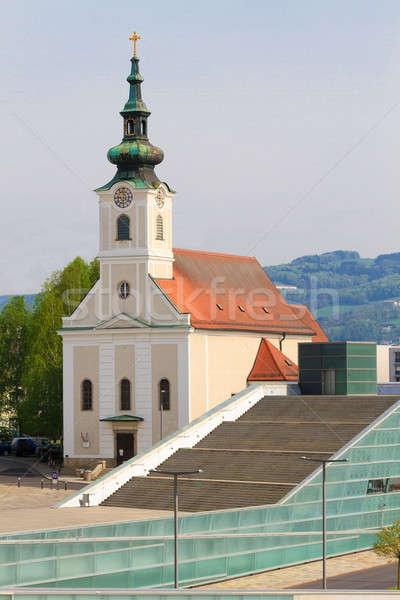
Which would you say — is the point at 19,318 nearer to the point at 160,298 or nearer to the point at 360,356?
the point at 160,298

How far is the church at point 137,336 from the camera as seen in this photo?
85688 mm

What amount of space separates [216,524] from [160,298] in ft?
116

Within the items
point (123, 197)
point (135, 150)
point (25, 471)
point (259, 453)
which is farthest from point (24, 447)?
point (259, 453)

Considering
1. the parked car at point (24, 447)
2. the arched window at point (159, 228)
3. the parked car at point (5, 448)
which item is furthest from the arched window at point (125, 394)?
the parked car at point (5, 448)

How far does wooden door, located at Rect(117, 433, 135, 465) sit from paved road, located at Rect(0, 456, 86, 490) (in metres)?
5.24

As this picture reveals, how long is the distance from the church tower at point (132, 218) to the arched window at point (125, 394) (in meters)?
4.90

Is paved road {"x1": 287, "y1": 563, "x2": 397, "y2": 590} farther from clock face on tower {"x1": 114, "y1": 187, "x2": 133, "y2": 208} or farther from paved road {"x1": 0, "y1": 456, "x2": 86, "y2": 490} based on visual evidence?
clock face on tower {"x1": 114, "y1": 187, "x2": 133, "y2": 208}

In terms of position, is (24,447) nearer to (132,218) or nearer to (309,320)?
(309,320)

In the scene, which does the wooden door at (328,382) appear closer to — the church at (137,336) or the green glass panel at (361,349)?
the green glass panel at (361,349)

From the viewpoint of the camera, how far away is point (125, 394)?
285 ft

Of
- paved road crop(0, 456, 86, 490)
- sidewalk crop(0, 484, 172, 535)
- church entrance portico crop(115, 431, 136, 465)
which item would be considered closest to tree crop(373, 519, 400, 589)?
sidewalk crop(0, 484, 172, 535)

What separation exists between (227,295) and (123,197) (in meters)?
12.7

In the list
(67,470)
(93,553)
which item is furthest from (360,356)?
(93,553)

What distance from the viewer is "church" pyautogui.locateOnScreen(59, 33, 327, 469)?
85688 mm
